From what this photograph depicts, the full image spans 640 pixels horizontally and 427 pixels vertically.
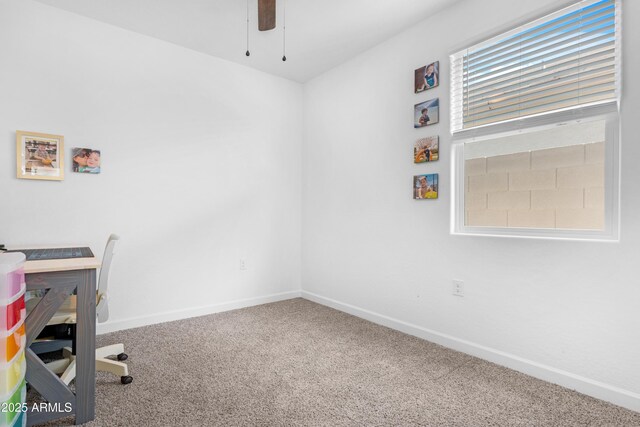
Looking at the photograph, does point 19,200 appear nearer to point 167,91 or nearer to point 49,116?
point 49,116

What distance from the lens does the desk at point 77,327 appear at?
154cm

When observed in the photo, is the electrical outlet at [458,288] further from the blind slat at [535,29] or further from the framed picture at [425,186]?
the blind slat at [535,29]

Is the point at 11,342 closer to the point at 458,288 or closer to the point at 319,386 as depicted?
the point at 319,386

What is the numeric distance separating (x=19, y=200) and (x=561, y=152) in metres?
3.71

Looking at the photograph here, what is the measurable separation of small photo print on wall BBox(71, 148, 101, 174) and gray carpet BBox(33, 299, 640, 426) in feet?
4.44

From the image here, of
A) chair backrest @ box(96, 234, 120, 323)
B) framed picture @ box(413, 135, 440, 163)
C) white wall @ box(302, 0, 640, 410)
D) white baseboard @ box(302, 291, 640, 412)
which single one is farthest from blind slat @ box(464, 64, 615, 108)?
chair backrest @ box(96, 234, 120, 323)

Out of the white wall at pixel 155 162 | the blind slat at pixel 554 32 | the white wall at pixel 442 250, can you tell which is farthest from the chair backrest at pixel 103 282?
the blind slat at pixel 554 32

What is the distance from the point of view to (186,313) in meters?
3.21

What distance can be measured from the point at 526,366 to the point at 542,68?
1881 millimetres

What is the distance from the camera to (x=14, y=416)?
2.98ft

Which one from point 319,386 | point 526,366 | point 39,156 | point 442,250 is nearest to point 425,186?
point 442,250

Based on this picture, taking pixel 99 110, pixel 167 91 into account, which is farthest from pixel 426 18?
pixel 99 110

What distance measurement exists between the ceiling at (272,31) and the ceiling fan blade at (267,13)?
501 mm

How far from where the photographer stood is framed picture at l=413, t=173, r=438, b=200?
8.69 ft
